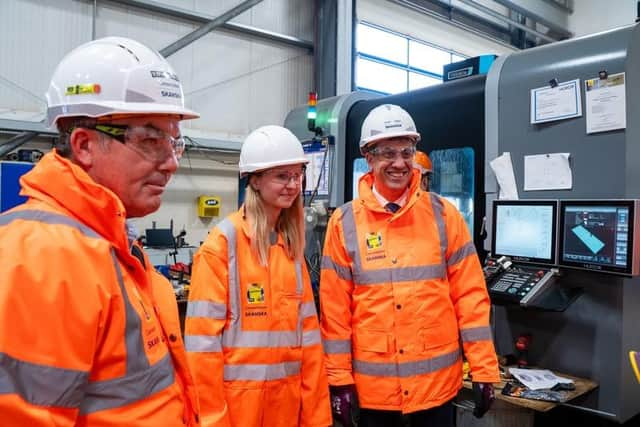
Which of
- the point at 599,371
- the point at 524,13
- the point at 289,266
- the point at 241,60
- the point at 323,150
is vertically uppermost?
the point at 524,13

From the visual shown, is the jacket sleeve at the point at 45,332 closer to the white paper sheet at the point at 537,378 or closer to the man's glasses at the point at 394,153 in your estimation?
the man's glasses at the point at 394,153

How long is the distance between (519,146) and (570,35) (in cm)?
677

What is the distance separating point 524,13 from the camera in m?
7.07

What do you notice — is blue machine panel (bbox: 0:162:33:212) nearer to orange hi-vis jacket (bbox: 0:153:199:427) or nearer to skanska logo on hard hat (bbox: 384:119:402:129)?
skanska logo on hard hat (bbox: 384:119:402:129)

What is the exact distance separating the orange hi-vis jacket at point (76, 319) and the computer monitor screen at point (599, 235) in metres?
1.79

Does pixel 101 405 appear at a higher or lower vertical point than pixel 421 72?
lower

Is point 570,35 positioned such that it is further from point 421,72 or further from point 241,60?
point 241,60

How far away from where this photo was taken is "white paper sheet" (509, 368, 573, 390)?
6.81 feet

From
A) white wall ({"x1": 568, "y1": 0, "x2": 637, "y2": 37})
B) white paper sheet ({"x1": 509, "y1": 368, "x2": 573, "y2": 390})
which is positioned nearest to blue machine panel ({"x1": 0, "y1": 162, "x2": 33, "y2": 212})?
white paper sheet ({"x1": 509, "y1": 368, "x2": 573, "y2": 390})

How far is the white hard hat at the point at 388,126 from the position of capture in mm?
1897

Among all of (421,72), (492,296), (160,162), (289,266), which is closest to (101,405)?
(160,162)

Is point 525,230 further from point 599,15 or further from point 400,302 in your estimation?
point 599,15

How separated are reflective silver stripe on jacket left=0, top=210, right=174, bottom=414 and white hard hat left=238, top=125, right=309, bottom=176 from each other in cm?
101

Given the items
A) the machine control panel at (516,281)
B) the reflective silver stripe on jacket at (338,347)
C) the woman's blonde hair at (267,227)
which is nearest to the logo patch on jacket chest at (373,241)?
the woman's blonde hair at (267,227)
